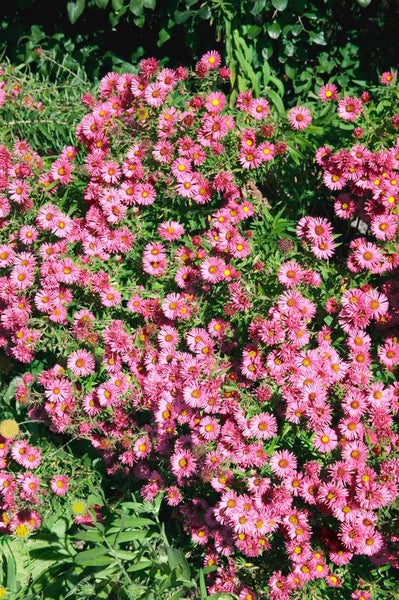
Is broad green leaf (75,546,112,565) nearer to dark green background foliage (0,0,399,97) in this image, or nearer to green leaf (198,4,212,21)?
dark green background foliage (0,0,399,97)

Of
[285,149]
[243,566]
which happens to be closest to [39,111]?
[285,149]

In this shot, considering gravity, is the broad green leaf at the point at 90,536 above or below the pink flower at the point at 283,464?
below

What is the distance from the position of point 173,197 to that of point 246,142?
1.16ft

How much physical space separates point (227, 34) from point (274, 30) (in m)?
0.24

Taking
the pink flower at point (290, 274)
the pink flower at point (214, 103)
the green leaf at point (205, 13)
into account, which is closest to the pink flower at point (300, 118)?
the pink flower at point (214, 103)

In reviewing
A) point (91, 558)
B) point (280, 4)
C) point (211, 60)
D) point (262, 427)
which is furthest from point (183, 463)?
point (280, 4)

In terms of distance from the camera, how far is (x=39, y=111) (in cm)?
303

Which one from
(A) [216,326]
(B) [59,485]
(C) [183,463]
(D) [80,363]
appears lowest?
(B) [59,485]

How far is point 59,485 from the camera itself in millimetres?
2629

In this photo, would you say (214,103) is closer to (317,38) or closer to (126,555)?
(317,38)

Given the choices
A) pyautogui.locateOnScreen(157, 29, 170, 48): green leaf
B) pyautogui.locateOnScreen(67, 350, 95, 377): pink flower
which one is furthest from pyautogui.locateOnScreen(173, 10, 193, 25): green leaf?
pyautogui.locateOnScreen(67, 350, 95, 377): pink flower

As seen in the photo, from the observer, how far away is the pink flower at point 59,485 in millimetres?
2613

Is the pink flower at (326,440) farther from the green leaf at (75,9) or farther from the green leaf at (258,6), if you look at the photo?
the green leaf at (75,9)

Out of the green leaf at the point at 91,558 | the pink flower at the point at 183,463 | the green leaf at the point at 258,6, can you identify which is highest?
the green leaf at the point at 258,6
